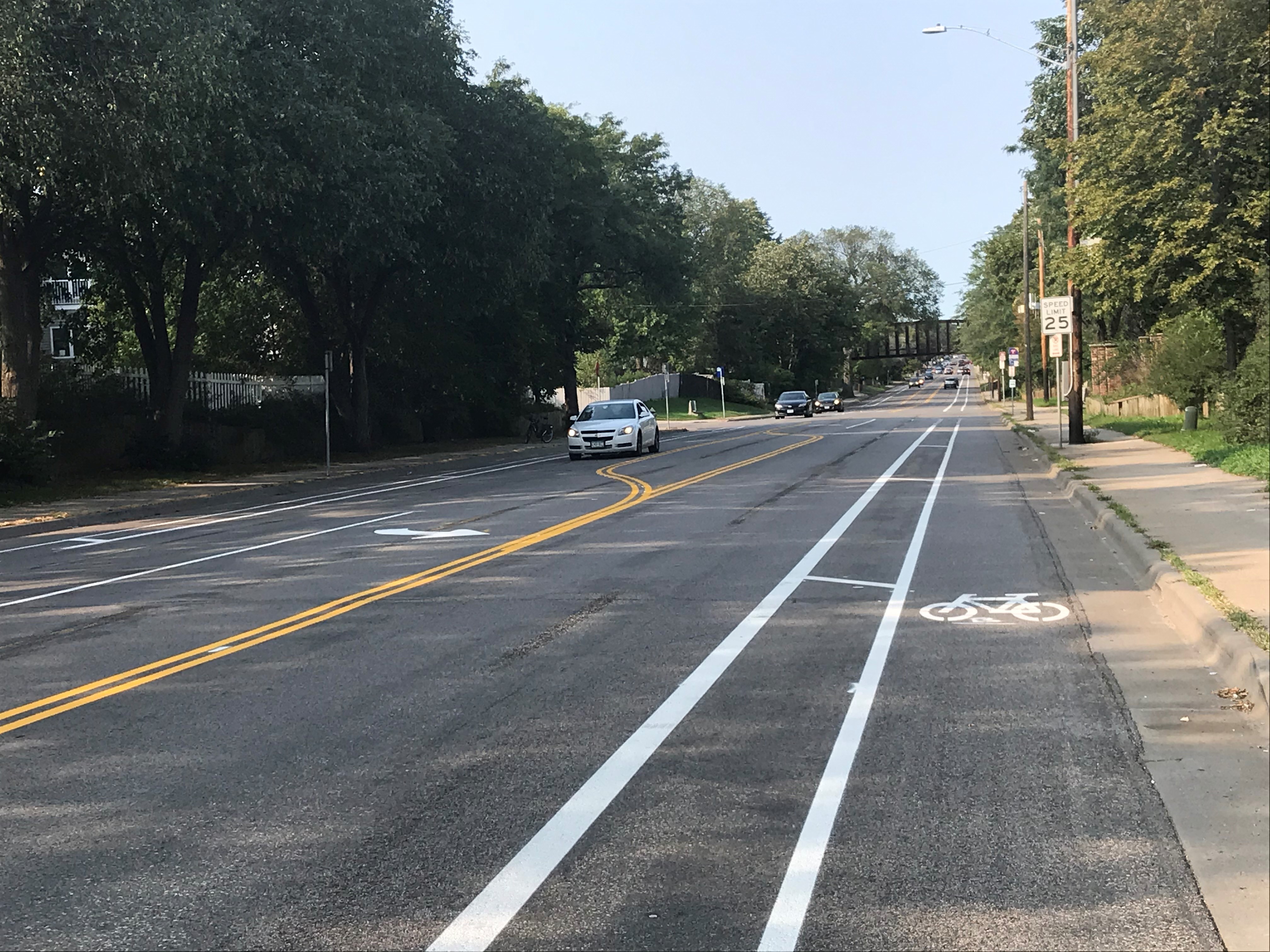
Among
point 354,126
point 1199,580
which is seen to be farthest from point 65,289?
point 1199,580

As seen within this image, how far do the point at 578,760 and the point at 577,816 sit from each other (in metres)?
0.78

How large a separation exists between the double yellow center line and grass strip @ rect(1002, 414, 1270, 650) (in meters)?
6.39

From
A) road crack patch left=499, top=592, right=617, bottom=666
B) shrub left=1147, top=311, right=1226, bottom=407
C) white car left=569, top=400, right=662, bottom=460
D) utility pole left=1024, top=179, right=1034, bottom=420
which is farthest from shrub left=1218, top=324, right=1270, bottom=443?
utility pole left=1024, top=179, right=1034, bottom=420

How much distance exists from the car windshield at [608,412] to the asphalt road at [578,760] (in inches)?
756

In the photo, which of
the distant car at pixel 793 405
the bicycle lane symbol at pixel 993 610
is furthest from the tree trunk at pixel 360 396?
the distant car at pixel 793 405

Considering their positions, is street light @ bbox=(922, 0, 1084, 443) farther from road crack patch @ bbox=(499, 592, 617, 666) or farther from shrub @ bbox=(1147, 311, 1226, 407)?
road crack patch @ bbox=(499, 592, 617, 666)

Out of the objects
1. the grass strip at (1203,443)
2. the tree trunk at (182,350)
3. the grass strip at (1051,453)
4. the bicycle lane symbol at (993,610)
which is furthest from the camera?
the tree trunk at (182,350)

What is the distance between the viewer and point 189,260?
2731cm

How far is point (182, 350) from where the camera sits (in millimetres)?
27594

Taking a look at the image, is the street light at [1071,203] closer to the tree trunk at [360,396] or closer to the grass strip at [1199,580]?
the grass strip at [1199,580]

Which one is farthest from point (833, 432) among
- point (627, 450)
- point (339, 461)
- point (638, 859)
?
point (638, 859)

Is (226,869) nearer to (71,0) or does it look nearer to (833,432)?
(71,0)

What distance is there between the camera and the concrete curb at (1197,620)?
7160mm

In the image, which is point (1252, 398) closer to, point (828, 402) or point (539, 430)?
point (539, 430)
